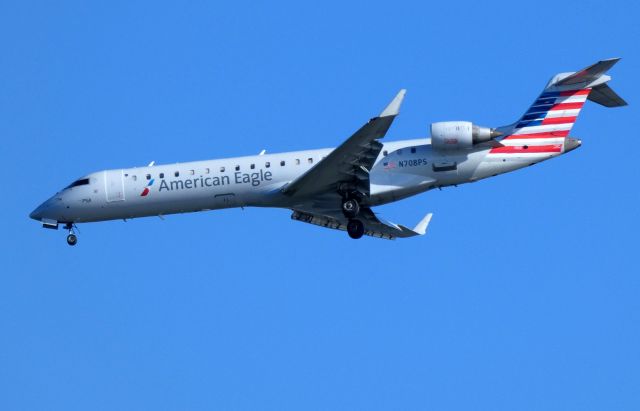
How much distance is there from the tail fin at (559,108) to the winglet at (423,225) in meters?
5.62

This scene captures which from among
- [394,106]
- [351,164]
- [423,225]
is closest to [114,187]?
[351,164]

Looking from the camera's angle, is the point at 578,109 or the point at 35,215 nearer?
the point at 578,109

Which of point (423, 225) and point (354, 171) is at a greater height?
point (354, 171)

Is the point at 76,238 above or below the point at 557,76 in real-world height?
below

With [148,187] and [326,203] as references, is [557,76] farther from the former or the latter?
[148,187]

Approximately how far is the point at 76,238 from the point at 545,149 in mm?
15141

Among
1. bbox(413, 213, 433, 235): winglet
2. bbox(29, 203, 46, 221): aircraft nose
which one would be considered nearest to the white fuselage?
bbox(29, 203, 46, 221): aircraft nose

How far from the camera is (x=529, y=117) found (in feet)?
114

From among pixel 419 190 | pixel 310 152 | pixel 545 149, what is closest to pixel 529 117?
pixel 545 149

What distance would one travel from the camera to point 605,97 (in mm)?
34375

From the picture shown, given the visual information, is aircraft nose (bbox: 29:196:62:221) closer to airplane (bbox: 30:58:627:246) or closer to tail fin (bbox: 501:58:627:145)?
airplane (bbox: 30:58:627:246)

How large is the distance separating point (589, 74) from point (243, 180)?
10.8m

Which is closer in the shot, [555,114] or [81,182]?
[555,114]

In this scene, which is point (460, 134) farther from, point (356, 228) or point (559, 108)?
point (356, 228)
